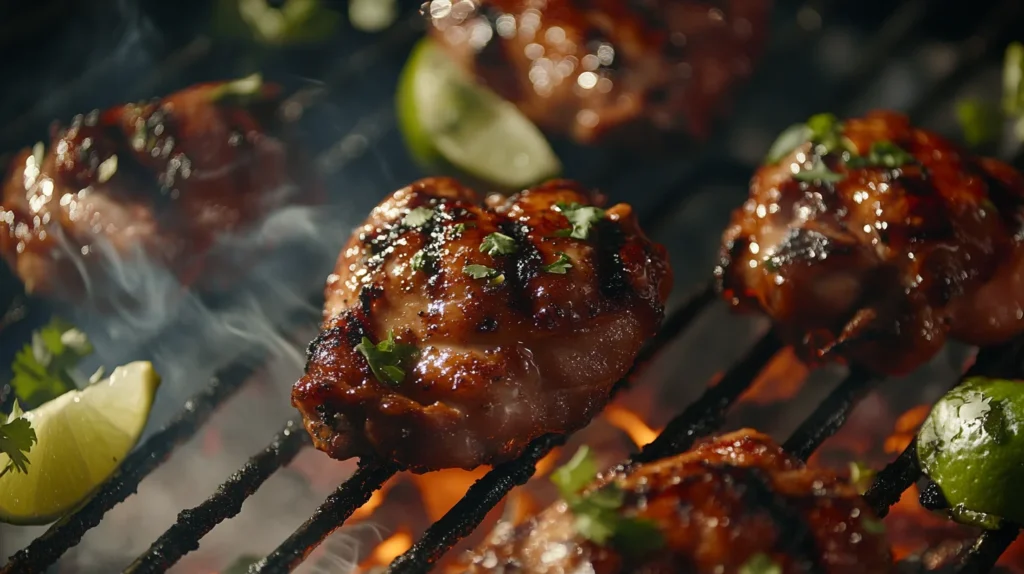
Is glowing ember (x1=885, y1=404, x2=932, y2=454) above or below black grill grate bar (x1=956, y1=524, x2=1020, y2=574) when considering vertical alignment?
below

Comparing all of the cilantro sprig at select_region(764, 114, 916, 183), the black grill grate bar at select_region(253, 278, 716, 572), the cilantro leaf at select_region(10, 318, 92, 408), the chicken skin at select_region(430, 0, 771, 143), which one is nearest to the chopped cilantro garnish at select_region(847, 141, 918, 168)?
the cilantro sprig at select_region(764, 114, 916, 183)

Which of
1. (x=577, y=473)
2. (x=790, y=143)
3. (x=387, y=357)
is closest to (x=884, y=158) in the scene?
(x=790, y=143)

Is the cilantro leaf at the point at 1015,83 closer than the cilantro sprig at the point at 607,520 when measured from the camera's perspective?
No

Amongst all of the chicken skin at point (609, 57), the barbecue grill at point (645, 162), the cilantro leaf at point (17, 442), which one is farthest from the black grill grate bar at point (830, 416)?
the cilantro leaf at point (17, 442)

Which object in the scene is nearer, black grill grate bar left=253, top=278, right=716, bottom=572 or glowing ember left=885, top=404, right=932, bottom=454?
black grill grate bar left=253, top=278, right=716, bottom=572

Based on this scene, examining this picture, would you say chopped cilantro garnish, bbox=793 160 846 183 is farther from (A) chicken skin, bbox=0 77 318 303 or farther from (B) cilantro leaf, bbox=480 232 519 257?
(A) chicken skin, bbox=0 77 318 303

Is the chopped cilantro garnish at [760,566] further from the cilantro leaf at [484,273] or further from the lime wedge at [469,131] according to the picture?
the lime wedge at [469,131]

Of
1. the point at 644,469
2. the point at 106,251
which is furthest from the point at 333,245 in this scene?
the point at 644,469
